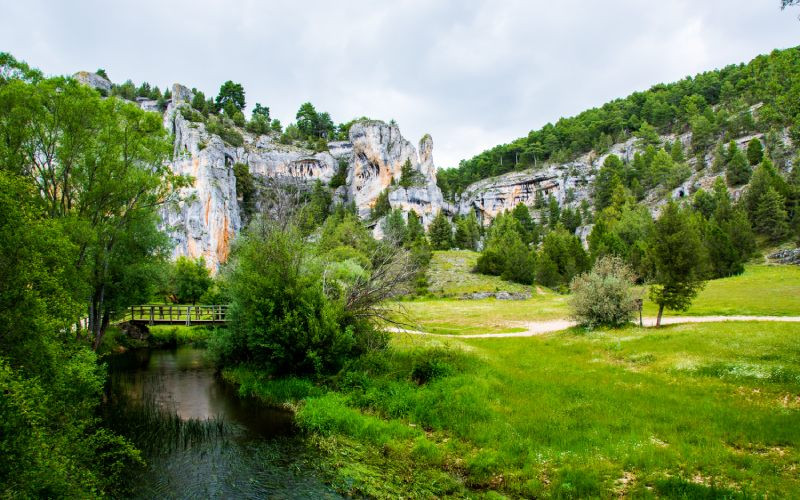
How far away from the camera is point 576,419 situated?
11.0m

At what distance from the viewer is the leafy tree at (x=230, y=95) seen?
394ft

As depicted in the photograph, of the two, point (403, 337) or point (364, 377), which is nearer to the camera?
point (364, 377)

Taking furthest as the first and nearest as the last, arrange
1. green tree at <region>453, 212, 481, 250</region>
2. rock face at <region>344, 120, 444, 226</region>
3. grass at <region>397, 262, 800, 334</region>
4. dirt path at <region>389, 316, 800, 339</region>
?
rock face at <region>344, 120, 444, 226</region> < green tree at <region>453, 212, 481, 250</region> < grass at <region>397, 262, 800, 334</region> < dirt path at <region>389, 316, 800, 339</region>

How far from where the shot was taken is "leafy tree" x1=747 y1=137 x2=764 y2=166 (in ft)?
278

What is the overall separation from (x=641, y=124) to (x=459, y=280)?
10839 cm

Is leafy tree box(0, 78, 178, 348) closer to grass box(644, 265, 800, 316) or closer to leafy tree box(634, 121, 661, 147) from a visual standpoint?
grass box(644, 265, 800, 316)

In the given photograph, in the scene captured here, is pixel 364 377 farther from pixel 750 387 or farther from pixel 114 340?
pixel 114 340

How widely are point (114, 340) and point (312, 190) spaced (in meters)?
74.9

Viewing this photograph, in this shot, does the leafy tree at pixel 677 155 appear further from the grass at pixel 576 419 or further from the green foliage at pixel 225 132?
the green foliage at pixel 225 132

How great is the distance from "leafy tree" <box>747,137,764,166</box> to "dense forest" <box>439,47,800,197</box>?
902 centimetres

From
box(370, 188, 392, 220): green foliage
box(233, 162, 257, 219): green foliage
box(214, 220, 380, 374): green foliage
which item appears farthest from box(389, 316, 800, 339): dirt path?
box(233, 162, 257, 219): green foliage

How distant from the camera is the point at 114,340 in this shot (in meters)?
30.7

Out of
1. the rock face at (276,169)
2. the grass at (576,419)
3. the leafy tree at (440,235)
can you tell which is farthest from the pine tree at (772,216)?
the rock face at (276,169)

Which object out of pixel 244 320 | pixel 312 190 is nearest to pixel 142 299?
pixel 244 320
